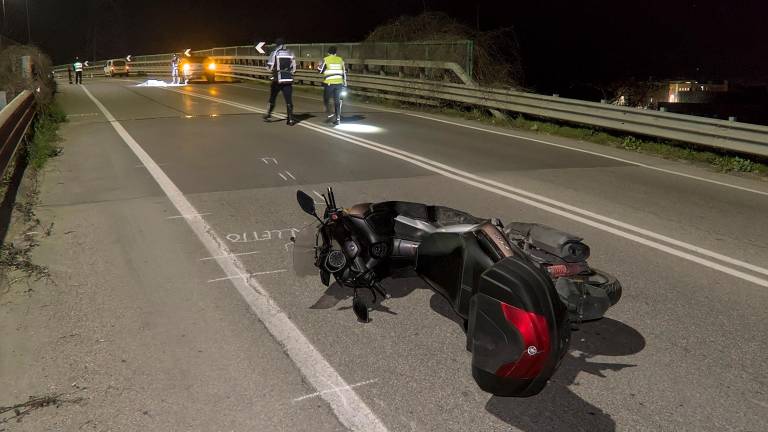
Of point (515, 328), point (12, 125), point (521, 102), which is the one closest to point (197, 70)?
point (521, 102)

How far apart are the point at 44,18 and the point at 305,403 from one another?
14012 centimetres

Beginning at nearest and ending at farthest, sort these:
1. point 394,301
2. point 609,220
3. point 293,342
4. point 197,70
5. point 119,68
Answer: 1. point 293,342
2. point 394,301
3. point 609,220
4. point 197,70
5. point 119,68

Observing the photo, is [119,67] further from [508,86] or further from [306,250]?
[306,250]

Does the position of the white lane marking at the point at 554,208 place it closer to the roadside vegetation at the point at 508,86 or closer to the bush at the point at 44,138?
the roadside vegetation at the point at 508,86

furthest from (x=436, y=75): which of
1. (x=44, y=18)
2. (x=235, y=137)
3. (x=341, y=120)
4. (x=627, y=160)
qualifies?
(x=44, y=18)

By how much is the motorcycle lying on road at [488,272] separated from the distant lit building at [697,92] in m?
40.8

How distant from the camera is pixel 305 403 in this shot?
347cm

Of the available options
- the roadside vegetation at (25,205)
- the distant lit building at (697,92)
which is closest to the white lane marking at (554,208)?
the roadside vegetation at (25,205)

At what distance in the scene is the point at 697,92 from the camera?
41.9 m

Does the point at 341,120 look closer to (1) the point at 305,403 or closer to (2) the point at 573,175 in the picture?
(2) the point at 573,175

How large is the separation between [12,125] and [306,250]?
6.56 m

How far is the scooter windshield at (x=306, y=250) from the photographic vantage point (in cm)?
479

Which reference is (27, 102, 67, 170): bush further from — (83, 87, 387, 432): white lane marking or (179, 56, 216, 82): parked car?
(179, 56, 216, 82): parked car

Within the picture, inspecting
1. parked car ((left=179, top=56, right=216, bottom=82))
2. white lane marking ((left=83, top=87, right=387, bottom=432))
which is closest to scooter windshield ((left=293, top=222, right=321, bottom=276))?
white lane marking ((left=83, top=87, right=387, bottom=432))
